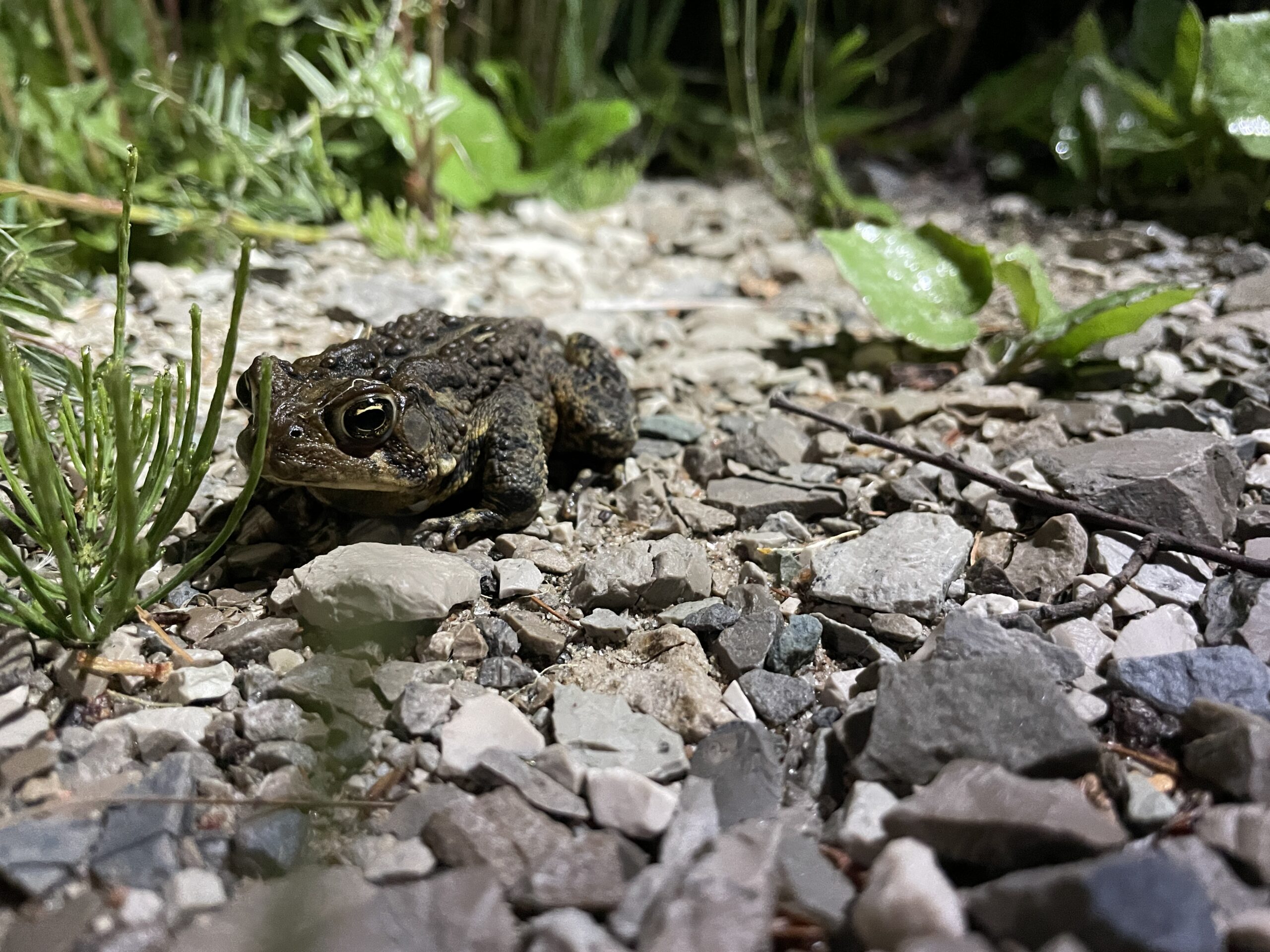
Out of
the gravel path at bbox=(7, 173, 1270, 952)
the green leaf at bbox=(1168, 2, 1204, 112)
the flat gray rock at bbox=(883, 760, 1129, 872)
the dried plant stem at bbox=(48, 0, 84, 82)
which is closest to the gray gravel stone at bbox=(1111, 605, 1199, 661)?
the gravel path at bbox=(7, 173, 1270, 952)

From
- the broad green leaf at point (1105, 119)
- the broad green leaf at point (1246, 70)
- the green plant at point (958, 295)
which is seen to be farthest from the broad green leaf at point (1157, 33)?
the green plant at point (958, 295)

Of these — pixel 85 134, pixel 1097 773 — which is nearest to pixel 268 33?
pixel 85 134

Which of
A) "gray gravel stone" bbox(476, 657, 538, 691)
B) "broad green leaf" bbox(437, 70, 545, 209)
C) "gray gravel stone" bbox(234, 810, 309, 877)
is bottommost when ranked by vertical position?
"gray gravel stone" bbox(476, 657, 538, 691)

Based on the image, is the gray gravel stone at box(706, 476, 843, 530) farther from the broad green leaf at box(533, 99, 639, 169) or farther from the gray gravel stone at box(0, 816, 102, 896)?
the broad green leaf at box(533, 99, 639, 169)

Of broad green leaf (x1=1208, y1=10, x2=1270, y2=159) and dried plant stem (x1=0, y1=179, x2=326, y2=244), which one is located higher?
broad green leaf (x1=1208, y1=10, x2=1270, y2=159)

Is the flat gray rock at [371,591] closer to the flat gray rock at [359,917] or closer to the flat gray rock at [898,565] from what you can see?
the flat gray rock at [359,917]

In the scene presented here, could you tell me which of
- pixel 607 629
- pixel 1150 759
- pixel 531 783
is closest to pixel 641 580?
pixel 607 629

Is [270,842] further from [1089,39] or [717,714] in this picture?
[1089,39]
